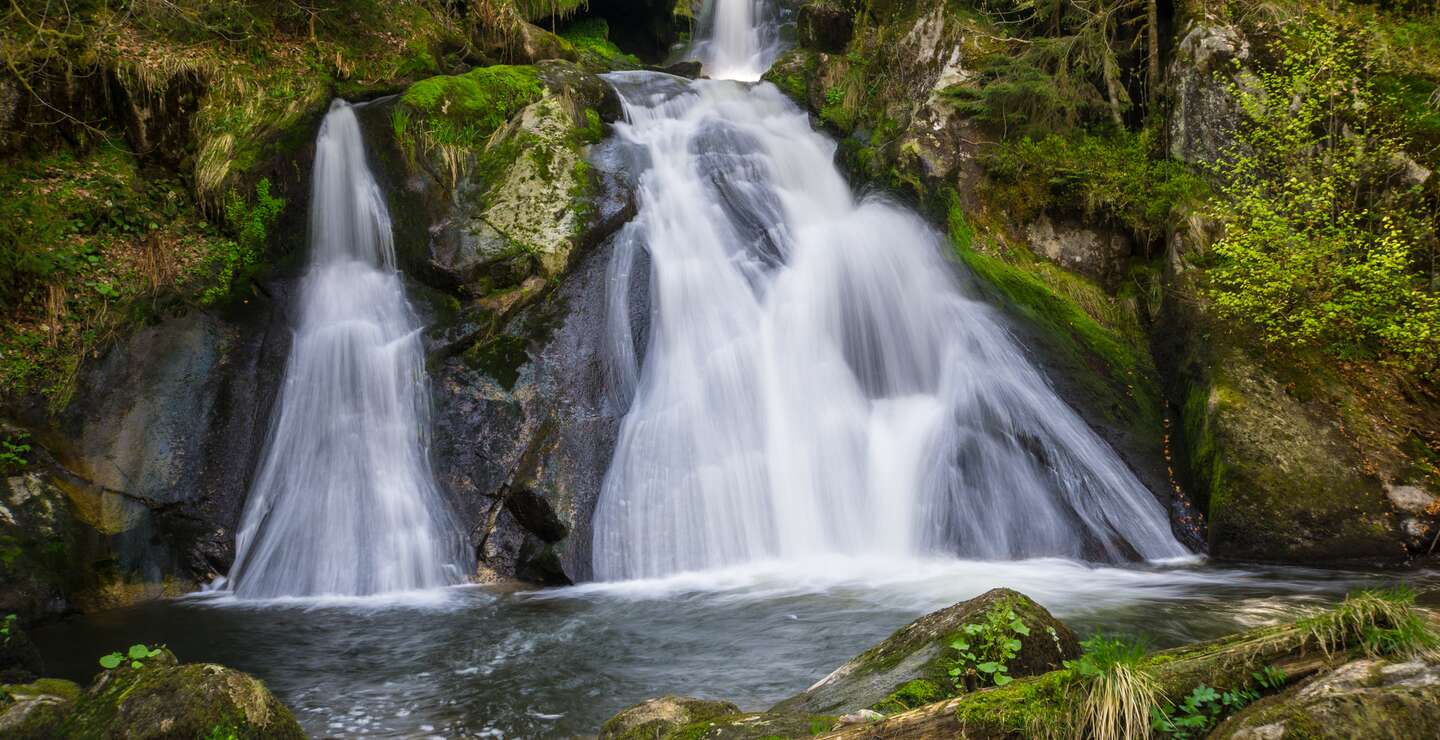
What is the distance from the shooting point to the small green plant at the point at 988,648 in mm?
3422

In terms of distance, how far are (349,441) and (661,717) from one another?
6.31m

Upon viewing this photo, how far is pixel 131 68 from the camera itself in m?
9.66

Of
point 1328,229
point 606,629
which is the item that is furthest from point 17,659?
point 1328,229

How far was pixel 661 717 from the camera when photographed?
12.0ft

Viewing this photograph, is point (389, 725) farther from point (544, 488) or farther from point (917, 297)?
point (917, 297)

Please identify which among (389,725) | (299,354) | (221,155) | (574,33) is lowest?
(389,725)

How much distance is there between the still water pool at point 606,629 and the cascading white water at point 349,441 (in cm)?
42

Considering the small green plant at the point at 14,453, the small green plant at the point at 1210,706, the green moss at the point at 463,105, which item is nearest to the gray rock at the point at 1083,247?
the green moss at the point at 463,105

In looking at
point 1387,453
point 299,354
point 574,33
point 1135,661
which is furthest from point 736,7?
point 1135,661

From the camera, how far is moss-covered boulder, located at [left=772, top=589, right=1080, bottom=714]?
3430 mm

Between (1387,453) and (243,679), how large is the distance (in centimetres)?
886

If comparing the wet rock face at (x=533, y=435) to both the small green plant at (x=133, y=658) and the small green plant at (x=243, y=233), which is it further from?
the small green plant at (x=133, y=658)

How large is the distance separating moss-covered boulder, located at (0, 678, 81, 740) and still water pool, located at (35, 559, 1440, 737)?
1.38 meters

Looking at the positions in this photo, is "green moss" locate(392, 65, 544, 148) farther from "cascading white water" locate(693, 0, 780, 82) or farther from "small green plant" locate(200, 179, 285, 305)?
"cascading white water" locate(693, 0, 780, 82)
